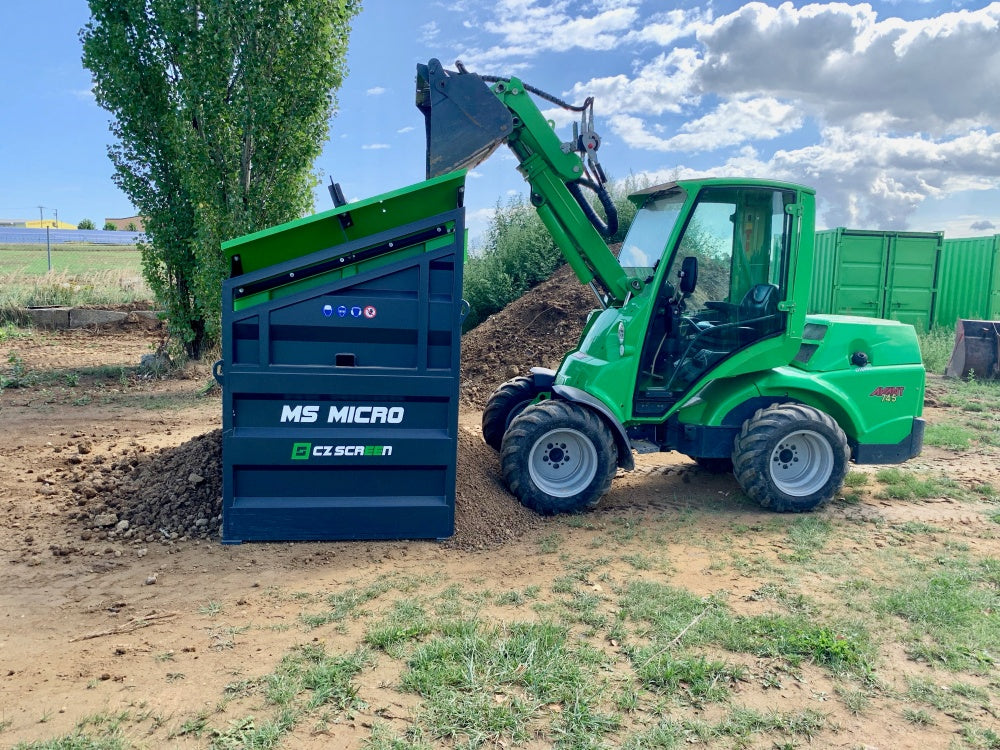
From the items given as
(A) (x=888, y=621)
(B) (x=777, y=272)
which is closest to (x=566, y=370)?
(B) (x=777, y=272)

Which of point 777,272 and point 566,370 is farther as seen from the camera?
point 566,370

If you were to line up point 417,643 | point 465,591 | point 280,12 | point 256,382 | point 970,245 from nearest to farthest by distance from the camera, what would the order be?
1. point 417,643
2. point 465,591
3. point 256,382
4. point 280,12
5. point 970,245

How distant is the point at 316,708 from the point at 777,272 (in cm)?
482

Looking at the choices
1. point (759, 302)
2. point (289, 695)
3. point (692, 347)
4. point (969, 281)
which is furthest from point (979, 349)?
point (289, 695)

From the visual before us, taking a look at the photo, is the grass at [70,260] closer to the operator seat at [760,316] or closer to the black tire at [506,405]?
the black tire at [506,405]

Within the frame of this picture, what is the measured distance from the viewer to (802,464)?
6.25 meters

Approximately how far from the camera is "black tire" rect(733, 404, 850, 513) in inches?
234

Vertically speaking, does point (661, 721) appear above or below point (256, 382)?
below

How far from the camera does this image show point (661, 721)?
3.13 metres

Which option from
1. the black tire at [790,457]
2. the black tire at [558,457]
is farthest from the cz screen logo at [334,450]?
the black tire at [790,457]

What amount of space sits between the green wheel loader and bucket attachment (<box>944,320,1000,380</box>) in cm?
764

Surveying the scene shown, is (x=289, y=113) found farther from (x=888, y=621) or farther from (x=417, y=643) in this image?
(x=888, y=621)

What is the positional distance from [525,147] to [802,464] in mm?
3494

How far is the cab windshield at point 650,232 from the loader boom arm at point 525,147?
18 cm
